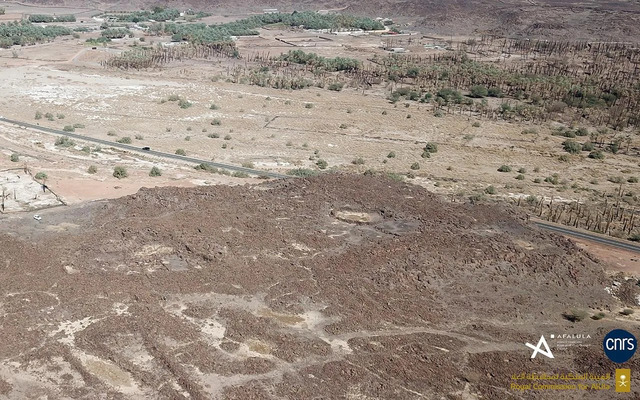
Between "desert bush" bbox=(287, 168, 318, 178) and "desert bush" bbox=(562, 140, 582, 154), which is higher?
"desert bush" bbox=(562, 140, 582, 154)

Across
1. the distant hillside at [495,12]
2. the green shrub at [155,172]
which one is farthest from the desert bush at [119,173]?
the distant hillside at [495,12]

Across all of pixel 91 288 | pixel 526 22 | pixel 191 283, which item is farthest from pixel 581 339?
pixel 526 22

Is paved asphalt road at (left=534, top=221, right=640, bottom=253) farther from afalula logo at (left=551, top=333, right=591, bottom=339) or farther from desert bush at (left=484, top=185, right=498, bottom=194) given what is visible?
afalula logo at (left=551, top=333, right=591, bottom=339)

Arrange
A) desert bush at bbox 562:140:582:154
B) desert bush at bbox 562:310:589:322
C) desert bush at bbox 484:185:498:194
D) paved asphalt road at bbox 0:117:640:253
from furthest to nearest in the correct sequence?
desert bush at bbox 562:140:582:154, desert bush at bbox 484:185:498:194, paved asphalt road at bbox 0:117:640:253, desert bush at bbox 562:310:589:322

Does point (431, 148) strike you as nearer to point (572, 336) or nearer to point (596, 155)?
point (596, 155)

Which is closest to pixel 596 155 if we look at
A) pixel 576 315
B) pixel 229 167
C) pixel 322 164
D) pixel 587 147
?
pixel 587 147

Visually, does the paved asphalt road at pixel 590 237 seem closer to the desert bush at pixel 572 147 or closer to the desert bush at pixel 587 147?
the desert bush at pixel 572 147

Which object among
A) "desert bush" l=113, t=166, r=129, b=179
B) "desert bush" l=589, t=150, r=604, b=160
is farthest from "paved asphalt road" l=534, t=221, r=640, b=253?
"desert bush" l=113, t=166, r=129, b=179
